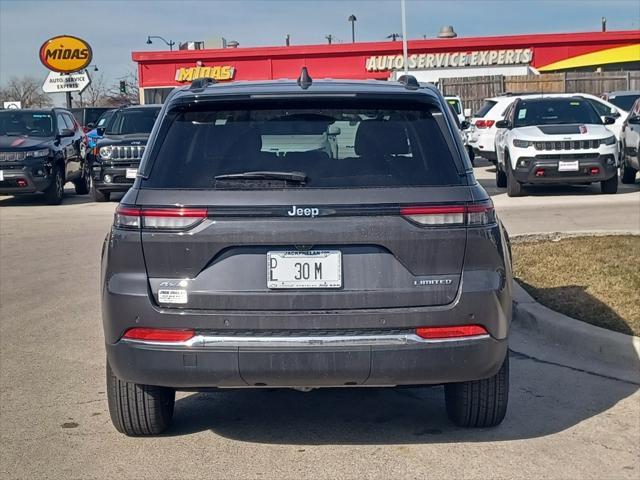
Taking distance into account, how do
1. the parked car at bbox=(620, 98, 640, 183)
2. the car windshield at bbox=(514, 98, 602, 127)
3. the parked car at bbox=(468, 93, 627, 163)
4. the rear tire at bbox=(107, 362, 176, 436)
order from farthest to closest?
the parked car at bbox=(468, 93, 627, 163), the parked car at bbox=(620, 98, 640, 183), the car windshield at bbox=(514, 98, 602, 127), the rear tire at bbox=(107, 362, 176, 436)

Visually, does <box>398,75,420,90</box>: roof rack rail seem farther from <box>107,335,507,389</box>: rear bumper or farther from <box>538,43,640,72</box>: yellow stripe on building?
<box>538,43,640,72</box>: yellow stripe on building

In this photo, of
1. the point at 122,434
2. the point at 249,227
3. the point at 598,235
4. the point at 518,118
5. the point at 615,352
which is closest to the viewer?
the point at 249,227

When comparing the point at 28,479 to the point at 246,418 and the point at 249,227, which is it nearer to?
the point at 246,418

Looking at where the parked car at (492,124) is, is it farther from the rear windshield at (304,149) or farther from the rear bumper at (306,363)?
the rear bumper at (306,363)

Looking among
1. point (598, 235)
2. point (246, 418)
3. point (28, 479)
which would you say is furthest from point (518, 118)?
point (28, 479)

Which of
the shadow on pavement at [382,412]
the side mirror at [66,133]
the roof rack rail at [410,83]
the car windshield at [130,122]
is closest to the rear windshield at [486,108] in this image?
the car windshield at [130,122]

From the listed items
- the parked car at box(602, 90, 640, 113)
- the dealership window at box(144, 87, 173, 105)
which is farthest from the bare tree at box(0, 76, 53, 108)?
the parked car at box(602, 90, 640, 113)

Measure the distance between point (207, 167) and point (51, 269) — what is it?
6.87 m

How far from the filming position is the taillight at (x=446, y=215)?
438cm

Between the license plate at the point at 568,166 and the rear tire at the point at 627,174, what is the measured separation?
8.76ft

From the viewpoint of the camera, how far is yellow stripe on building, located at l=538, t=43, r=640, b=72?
44562 millimetres

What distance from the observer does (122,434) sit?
5.20m

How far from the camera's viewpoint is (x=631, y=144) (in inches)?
701

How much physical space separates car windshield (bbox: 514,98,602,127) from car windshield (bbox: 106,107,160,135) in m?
6.86
